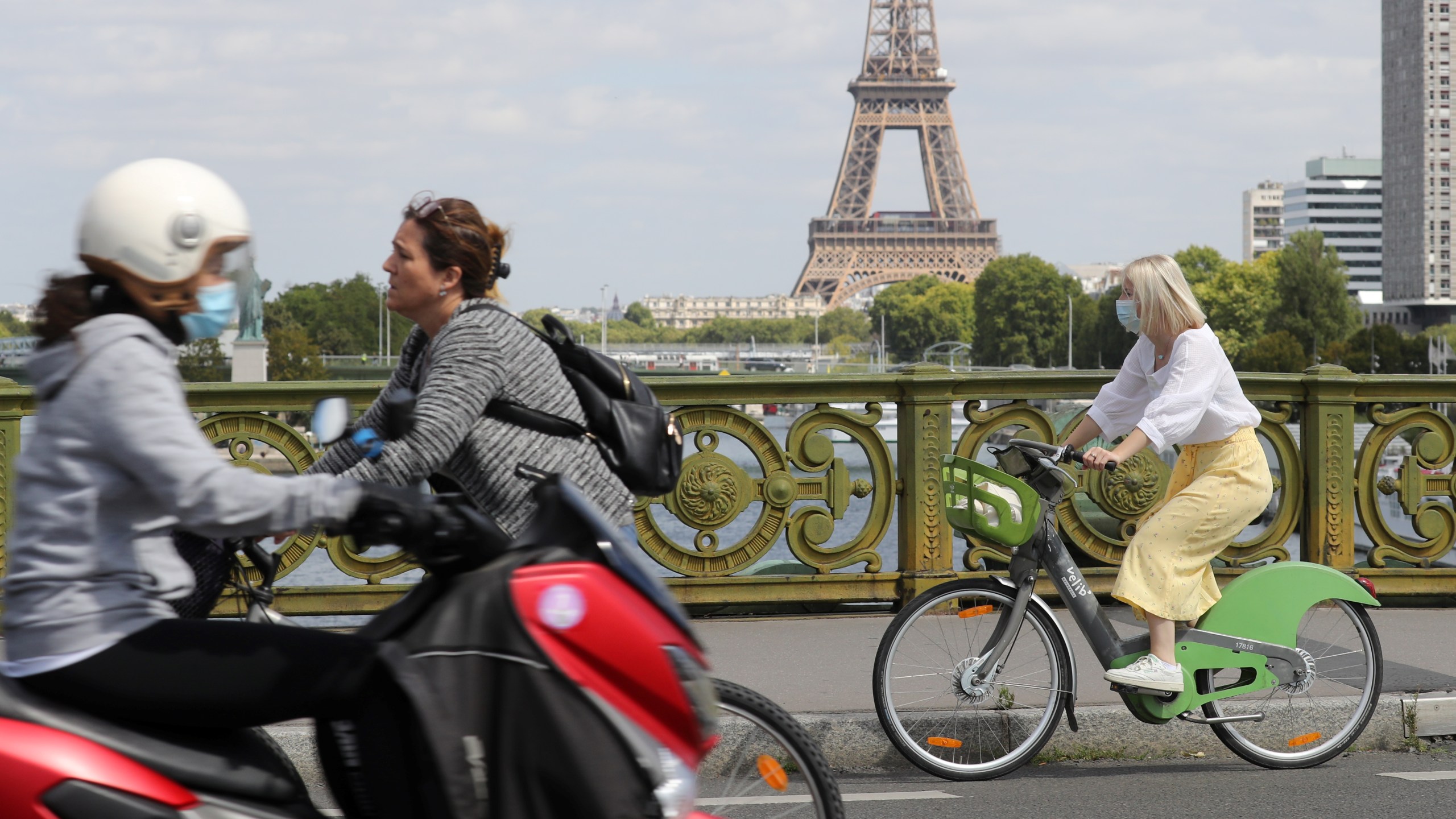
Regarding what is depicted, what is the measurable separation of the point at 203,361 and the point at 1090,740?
62.0 metres

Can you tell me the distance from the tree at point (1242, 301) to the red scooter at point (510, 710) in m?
87.7

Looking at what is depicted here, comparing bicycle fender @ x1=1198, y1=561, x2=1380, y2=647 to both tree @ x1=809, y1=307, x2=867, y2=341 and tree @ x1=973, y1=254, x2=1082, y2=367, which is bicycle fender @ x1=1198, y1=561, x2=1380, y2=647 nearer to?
tree @ x1=973, y1=254, x2=1082, y2=367

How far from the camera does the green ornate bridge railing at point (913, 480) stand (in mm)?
6281

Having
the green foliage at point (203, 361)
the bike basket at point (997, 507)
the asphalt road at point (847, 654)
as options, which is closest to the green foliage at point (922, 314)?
the green foliage at point (203, 361)

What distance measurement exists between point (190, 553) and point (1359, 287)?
187 metres

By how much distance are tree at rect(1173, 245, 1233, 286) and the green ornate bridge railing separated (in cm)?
9032

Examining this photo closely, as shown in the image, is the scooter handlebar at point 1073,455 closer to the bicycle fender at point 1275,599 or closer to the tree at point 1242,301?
the bicycle fender at point 1275,599

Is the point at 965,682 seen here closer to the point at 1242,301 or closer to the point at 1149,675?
the point at 1149,675

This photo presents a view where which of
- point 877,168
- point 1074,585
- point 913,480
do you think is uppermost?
point 877,168

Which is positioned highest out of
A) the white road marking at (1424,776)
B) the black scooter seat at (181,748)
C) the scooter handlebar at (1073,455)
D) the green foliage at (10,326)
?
the green foliage at (10,326)

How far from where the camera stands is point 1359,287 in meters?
174

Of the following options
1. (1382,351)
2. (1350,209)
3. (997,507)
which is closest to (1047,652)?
(997,507)

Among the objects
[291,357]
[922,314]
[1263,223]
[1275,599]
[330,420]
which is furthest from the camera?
[1263,223]

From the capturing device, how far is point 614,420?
289cm
